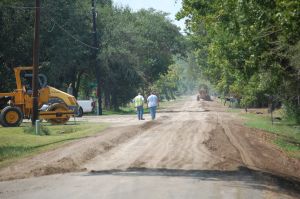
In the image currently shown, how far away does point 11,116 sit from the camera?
31.5 m

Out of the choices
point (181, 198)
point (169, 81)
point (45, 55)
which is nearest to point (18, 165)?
point (181, 198)

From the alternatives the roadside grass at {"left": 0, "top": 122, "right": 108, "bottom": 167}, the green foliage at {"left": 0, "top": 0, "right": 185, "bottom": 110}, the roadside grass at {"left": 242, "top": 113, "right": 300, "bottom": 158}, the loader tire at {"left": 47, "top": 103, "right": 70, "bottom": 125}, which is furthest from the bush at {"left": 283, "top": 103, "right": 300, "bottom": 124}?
the green foliage at {"left": 0, "top": 0, "right": 185, "bottom": 110}

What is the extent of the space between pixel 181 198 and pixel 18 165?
6.47m

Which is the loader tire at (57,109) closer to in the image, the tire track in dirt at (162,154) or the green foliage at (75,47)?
the tire track in dirt at (162,154)

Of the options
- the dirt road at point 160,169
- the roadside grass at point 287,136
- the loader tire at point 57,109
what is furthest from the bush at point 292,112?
the loader tire at point 57,109

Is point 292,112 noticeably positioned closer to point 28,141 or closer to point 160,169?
point 28,141

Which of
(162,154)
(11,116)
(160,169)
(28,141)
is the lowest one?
(160,169)

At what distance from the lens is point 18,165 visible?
1559 cm

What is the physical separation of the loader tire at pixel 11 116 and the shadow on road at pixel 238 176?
18.2 metres

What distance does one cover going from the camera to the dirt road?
11656 millimetres

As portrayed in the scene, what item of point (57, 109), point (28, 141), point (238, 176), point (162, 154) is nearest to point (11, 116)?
point (57, 109)

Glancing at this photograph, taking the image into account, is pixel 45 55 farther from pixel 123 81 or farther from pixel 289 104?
pixel 289 104

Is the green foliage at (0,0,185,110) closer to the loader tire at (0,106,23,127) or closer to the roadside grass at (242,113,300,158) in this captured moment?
the loader tire at (0,106,23,127)

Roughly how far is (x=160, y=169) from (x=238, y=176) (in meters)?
2.03
